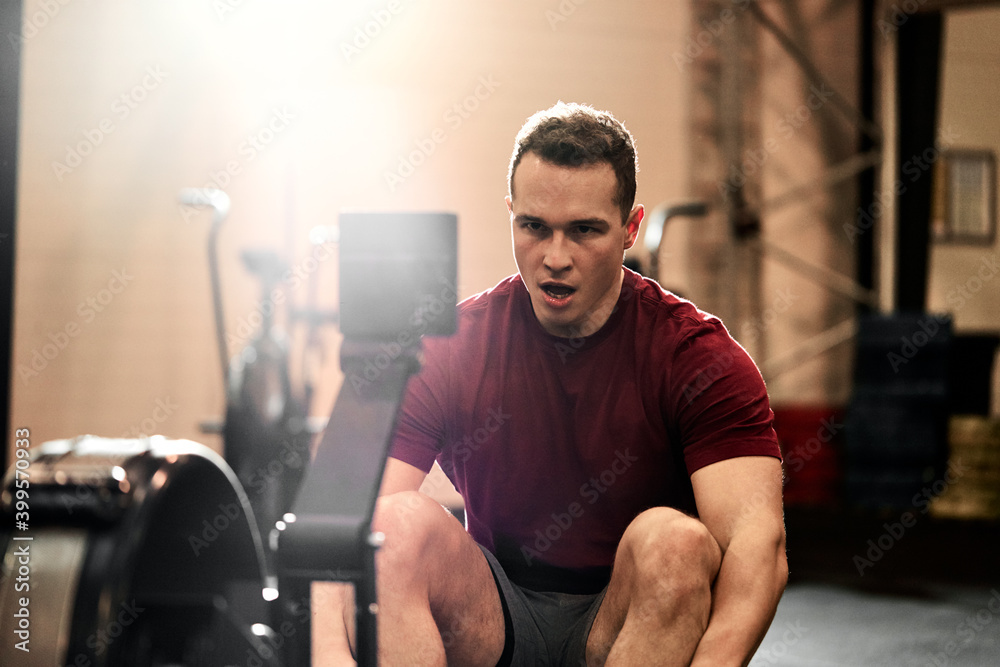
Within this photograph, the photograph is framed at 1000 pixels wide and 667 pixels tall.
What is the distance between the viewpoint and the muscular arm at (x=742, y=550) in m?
1.22

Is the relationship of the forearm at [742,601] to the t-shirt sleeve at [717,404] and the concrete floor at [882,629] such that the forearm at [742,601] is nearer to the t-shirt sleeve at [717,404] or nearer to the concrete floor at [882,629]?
the t-shirt sleeve at [717,404]

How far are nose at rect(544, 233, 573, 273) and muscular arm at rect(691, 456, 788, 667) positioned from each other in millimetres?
360

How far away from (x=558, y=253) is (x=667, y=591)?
496 mm

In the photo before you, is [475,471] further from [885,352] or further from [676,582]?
[885,352]

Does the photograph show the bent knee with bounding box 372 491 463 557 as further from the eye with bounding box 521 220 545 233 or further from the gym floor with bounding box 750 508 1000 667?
the gym floor with bounding box 750 508 1000 667

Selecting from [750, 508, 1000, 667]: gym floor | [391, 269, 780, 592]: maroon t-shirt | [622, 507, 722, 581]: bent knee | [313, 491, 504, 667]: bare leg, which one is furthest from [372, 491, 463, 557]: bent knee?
[750, 508, 1000, 667]: gym floor

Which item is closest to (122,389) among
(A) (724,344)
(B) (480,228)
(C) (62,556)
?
(B) (480,228)

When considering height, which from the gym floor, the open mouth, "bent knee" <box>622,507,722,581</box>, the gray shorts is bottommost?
the gym floor

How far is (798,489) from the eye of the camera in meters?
4.93

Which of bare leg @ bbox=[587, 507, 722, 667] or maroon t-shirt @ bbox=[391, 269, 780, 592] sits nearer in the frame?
bare leg @ bbox=[587, 507, 722, 667]

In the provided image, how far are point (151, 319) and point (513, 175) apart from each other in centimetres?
302

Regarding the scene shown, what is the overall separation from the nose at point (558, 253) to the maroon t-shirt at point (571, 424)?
0.15 m

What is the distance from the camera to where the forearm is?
1214 millimetres

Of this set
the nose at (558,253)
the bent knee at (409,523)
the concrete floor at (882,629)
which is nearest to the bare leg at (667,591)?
the bent knee at (409,523)
